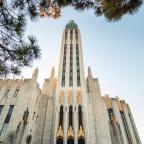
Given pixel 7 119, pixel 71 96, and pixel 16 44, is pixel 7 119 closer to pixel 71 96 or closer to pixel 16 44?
pixel 71 96

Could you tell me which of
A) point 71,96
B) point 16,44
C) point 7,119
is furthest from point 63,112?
point 16,44

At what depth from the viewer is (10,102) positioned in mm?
23797

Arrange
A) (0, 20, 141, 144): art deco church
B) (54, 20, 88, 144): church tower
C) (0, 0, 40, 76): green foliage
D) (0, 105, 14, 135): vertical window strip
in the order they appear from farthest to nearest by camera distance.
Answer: (54, 20, 88, 144): church tower, (0, 20, 141, 144): art deco church, (0, 105, 14, 135): vertical window strip, (0, 0, 40, 76): green foliage

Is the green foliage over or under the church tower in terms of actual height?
under

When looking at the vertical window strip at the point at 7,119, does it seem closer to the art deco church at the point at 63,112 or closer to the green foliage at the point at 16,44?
the art deco church at the point at 63,112

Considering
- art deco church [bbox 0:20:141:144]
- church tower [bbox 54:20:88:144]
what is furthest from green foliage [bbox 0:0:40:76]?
church tower [bbox 54:20:88:144]

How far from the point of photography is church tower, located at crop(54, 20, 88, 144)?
24.6 m

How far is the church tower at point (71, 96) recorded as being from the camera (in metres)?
24.6

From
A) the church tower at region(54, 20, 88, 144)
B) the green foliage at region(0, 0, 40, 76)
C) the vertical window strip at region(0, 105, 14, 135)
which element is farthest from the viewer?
the church tower at region(54, 20, 88, 144)

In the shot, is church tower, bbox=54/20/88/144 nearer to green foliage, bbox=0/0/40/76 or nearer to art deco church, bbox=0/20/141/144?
art deco church, bbox=0/20/141/144

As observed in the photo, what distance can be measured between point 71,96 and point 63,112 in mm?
3325

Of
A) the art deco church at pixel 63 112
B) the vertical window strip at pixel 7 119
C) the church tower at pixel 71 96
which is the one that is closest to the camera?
the vertical window strip at pixel 7 119

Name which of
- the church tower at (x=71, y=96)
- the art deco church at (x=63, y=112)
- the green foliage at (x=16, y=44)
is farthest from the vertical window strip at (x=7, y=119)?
the green foliage at (x=16, y=44)

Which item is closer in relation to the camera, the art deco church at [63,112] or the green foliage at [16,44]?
the green foliage at [16,44]
